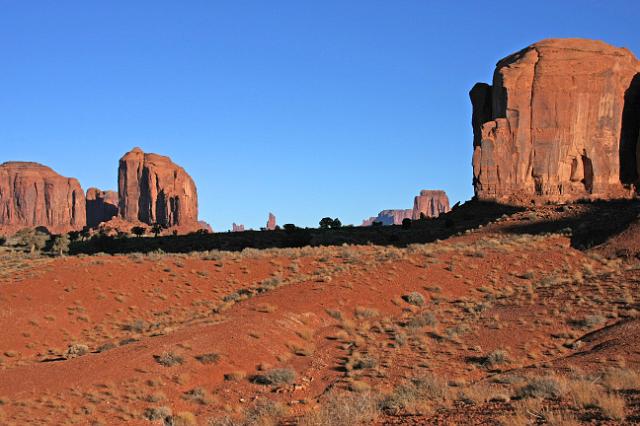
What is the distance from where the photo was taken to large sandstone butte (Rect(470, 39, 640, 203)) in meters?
55.7

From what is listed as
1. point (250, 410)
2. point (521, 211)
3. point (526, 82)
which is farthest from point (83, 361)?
point (526, 82)

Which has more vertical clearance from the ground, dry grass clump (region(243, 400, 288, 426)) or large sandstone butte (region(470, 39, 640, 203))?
large sandstone butte (region(470, 39, 640, 203))

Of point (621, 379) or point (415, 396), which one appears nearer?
point (621, 379)

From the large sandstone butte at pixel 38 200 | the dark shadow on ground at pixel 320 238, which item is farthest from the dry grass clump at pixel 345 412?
the large sandstone butte at pixel 38 200

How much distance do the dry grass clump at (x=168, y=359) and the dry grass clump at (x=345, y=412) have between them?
485 centimetres

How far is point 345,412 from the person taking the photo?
1048cm

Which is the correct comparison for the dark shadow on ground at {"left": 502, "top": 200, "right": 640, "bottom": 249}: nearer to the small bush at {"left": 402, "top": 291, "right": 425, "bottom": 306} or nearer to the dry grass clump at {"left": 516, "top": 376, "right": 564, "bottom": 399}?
the small bush at {"left": 402, "top": 291, "right": 425, "bottom": 306}

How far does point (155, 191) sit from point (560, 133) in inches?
4108

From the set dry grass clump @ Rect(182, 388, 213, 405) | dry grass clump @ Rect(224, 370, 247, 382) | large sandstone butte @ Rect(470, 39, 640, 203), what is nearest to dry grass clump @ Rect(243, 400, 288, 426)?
dry grass clump @ Rect(182, 388, 213, 405)

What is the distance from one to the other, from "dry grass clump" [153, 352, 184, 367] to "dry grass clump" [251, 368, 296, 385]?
1997 millimetres

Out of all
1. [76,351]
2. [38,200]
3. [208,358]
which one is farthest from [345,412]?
[38,200]

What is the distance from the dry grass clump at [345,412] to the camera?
10062 millimetres

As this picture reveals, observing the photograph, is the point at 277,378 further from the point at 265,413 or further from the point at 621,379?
the point at 621,379

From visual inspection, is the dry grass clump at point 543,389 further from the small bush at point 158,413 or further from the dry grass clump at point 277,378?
the small bush at point 158,413
